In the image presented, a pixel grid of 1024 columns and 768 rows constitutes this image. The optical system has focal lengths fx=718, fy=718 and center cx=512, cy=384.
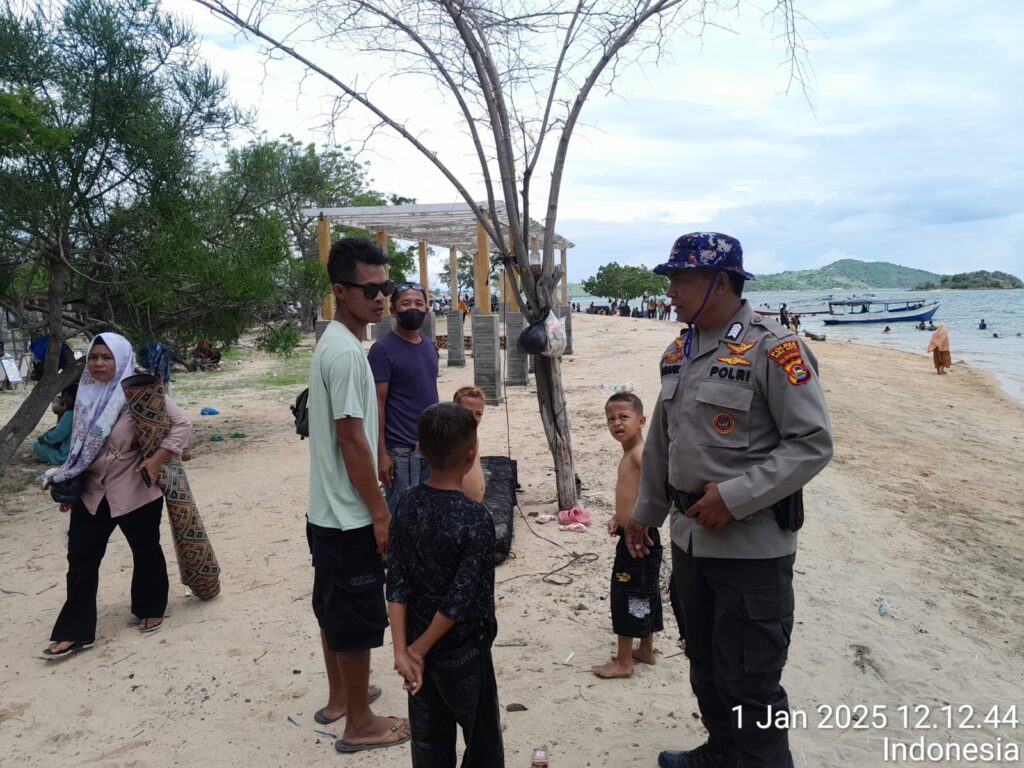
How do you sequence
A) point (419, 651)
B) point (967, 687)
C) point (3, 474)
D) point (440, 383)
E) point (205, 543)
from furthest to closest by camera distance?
point (440, 383) → point (3, 474) → point (205, 543) → point (967, 687) → point (419, 651)

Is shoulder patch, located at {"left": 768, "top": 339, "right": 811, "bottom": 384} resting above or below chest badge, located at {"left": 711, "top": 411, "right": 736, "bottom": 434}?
above

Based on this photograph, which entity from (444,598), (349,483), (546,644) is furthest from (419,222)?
(444,598)

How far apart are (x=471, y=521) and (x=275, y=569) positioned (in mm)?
3368

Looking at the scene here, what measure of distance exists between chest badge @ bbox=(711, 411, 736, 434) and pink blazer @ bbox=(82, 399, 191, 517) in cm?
308

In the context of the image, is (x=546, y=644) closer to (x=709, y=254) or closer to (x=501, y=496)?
(x=501, y=496)

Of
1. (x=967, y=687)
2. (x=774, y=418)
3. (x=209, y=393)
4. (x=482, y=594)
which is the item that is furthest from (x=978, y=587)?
(x=209, y=393)

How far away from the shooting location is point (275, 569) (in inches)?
199

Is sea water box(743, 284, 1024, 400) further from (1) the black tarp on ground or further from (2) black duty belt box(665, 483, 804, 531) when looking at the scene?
(2) black duty belt box(665, 483, 804, 531)

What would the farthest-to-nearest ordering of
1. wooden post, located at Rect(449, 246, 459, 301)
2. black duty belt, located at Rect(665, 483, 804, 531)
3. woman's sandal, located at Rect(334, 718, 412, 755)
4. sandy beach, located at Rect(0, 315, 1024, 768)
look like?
wooden post, located at Rect(449, 246, 459, 301), sandy beach, located at Rect(0, 315, 1024, 768), woman's sandal, located at Rect(334, 718, 412, 755), black duty belt, located at Rect(665, 483, 804, 531)

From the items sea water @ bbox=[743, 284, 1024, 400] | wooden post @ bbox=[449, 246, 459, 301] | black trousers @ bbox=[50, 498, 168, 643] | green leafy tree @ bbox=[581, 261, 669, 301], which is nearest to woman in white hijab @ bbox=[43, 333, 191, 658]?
black trousers @ bbox=[50, 498, 168, 643]

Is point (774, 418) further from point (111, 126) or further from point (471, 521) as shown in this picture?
point (111, 126)

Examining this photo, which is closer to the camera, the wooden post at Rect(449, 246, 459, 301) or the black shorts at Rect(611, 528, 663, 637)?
the black shorts at Rect(611, 528, 663, 637)

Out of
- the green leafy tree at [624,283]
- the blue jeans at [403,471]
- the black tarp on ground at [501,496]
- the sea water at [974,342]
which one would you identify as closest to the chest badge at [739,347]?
the blue jeans at [403,471]

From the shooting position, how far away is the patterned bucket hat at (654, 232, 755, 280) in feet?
7.98
